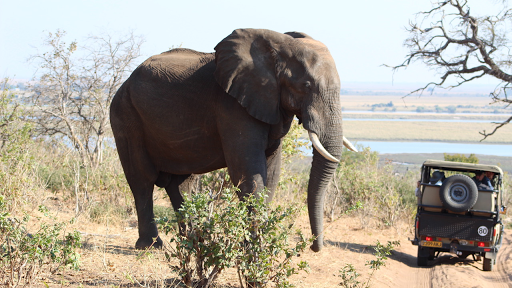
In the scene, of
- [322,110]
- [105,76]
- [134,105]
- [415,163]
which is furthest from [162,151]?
[415,163]

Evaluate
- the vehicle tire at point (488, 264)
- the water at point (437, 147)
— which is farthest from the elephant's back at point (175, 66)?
the water at point (437, 147)

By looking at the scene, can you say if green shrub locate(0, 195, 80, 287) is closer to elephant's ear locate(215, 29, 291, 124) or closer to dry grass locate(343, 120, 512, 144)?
elephant's ear locate(215, 29, 291, 124)

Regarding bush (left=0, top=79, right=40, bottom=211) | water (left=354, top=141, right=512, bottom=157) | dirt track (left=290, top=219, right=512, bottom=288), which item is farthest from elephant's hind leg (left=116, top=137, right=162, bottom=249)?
water (left=354, top=141, right=512, bottom=157)

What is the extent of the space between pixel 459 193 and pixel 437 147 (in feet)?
137

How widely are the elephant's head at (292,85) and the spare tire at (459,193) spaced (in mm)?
4283

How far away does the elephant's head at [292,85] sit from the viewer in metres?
6.25

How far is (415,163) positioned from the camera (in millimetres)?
34688

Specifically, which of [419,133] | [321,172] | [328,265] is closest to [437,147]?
[419,133]

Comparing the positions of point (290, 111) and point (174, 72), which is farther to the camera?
point (174, 72)

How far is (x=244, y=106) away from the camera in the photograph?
6.36 m

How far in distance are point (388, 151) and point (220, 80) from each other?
1510 inches

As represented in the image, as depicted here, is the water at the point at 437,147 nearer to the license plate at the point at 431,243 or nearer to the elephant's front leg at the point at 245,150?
the license plate at the point at 431,243

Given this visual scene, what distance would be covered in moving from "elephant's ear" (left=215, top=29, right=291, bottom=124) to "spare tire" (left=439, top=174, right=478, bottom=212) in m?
4.90

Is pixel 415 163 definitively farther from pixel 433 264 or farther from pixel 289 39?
pixel 289 39
